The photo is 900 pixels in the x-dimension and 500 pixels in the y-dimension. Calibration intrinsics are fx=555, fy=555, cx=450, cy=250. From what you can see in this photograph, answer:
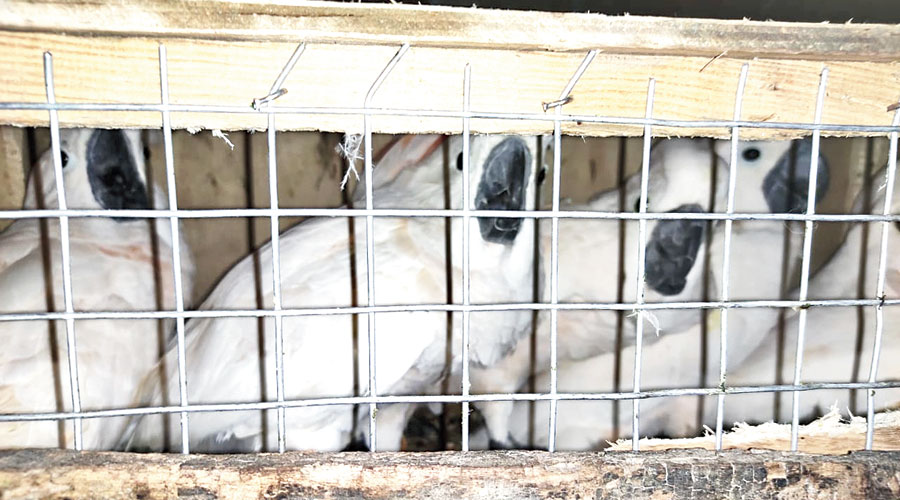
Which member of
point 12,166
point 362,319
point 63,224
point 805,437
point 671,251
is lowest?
point 805,437

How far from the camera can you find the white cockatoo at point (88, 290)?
99 cm

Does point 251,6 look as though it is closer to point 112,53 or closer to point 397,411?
point 112,53

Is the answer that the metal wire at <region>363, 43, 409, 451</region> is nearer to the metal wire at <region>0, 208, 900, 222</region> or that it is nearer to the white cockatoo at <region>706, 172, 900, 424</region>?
the metal wire at <region>0, 208, 900, 222</region>

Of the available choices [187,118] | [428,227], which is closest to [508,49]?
[187,118]

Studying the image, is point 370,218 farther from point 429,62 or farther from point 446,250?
point 446,250

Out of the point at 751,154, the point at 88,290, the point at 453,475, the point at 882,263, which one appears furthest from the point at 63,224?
the point at 751,154

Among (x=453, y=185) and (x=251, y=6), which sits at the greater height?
(x=251, y=6)

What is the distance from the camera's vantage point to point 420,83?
64cm

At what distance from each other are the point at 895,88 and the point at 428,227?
3.12 ft

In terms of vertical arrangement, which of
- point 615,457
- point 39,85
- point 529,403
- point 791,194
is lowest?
point 529,403

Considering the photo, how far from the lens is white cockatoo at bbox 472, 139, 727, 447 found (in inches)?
58.4

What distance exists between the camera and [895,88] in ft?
2.26

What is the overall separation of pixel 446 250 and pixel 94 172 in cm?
96

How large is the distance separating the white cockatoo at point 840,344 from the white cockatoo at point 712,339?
81mm
